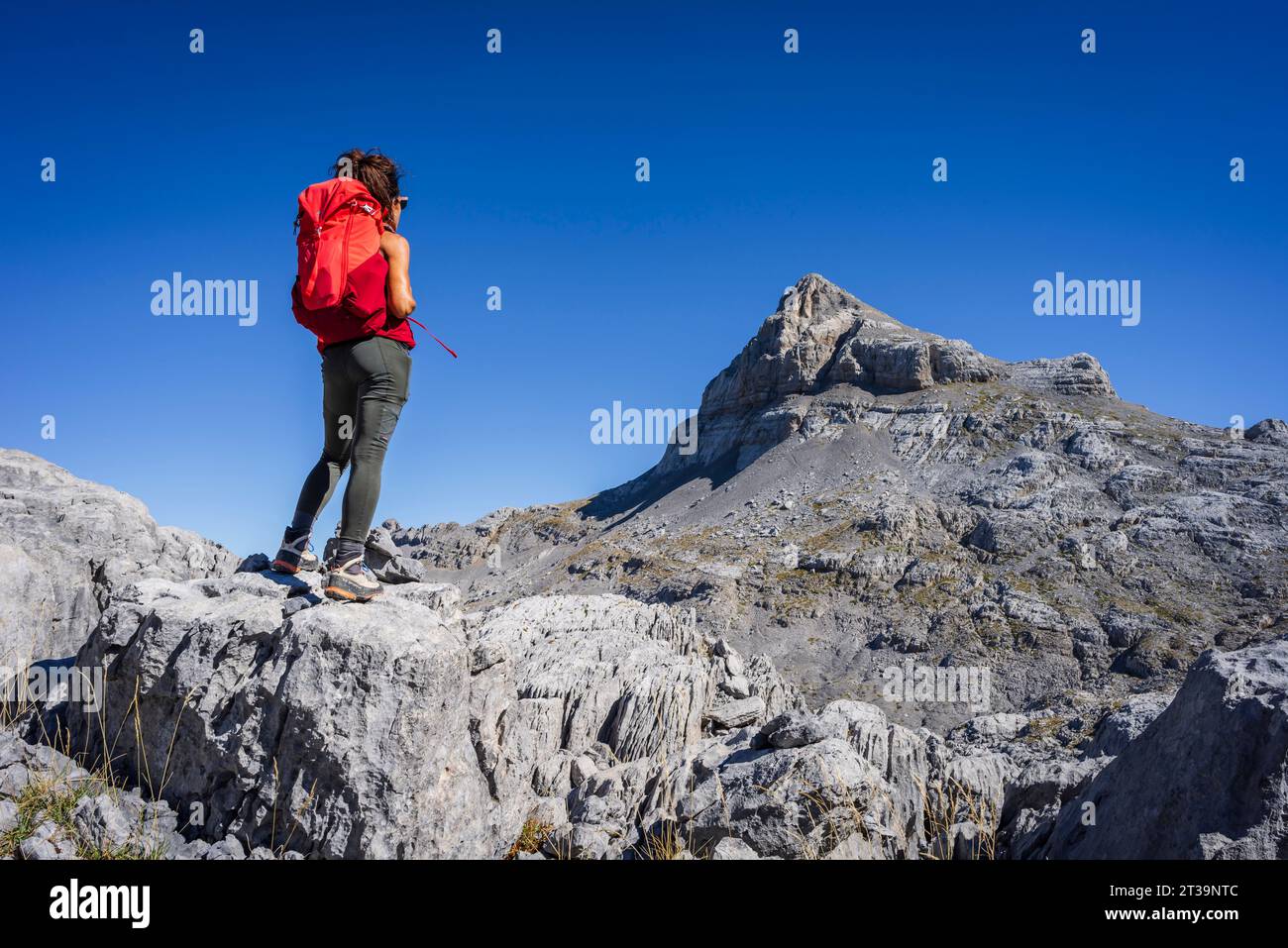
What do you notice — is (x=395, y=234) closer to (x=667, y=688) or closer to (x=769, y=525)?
(x=667, y=688)

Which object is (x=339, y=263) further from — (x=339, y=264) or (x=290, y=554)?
(x=290, y=554)

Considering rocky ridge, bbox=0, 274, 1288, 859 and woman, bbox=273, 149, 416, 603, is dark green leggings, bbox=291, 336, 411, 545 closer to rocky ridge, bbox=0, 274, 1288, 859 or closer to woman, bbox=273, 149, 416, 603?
woman, bbox=273, 149, 416, 603

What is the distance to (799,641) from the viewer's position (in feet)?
178

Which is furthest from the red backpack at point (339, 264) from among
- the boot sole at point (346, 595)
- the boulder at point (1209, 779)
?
the boulder at point (1209, 779)

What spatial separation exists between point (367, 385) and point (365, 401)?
0.38 feet

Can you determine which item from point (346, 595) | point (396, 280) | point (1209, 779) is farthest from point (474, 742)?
point (1209, 779)

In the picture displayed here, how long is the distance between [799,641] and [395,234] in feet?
170

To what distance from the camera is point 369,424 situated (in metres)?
5.44

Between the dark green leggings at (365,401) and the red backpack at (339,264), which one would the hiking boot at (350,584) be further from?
the red backpack at (339,264)

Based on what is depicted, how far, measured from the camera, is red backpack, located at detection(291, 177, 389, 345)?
521 cm

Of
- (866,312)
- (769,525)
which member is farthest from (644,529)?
(866,312)

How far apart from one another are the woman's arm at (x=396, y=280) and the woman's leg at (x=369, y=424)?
0.75ft

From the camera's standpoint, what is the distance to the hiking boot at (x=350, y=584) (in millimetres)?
5391

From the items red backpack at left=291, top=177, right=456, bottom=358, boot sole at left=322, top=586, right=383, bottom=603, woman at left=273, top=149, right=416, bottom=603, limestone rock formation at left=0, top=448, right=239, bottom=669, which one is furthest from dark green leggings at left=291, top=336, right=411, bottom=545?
limestone rock formation at left=0, top=448, right=239, bottom=669
